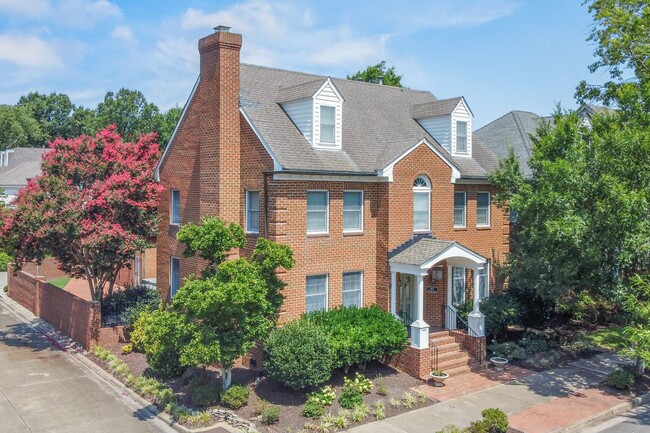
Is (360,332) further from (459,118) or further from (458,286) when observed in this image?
(459,118)

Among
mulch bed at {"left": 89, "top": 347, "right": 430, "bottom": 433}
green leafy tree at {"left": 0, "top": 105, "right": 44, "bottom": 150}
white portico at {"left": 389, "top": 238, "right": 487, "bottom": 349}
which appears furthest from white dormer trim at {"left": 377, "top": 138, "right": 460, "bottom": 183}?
green leafy tree at {"left": 0, "top": 105, "right": 44, "bottom": 150}

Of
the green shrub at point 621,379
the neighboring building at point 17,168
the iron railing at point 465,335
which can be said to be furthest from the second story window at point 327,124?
the neighboring building at point 17,168

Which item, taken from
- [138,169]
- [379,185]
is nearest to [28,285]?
[138,169]

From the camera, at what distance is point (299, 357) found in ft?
48.4

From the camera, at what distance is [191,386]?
599 inches

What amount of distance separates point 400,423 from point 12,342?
54.1 ft

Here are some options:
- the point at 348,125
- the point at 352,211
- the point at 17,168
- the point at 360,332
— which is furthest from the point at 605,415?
the point at 17,168

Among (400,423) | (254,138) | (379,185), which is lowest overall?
(400,423)

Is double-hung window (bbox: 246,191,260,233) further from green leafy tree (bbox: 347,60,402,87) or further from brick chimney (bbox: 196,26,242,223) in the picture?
green leafy tree (bbox: 347,60,402,87)

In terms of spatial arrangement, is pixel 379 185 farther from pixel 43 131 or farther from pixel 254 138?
pixel 43 131

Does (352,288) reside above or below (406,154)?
below

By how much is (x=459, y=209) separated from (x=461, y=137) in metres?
3.21

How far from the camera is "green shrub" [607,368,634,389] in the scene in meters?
16.5

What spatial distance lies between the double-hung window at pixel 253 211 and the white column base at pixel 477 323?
825 centimetres
